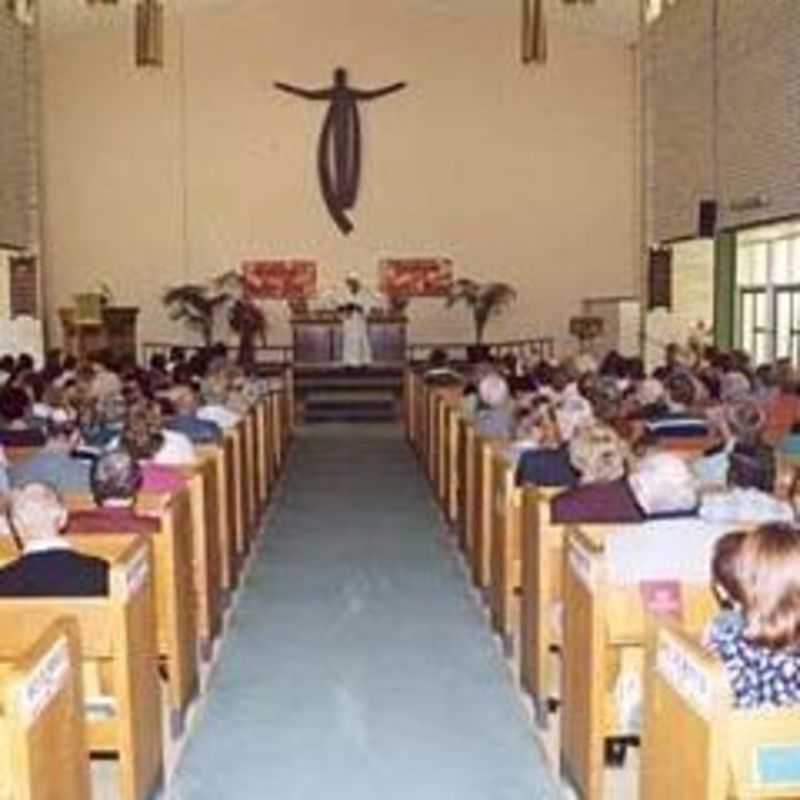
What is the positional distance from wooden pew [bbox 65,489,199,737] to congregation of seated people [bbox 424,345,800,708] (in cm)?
125

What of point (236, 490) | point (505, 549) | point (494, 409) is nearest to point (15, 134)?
point (494, 409)

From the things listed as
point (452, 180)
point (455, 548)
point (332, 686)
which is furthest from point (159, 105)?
point (332, 686)

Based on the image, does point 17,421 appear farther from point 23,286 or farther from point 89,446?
point 23,286

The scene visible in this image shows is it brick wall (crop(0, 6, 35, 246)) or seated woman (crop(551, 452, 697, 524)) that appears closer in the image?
seated woman (crop(551, 452, 697, 524))

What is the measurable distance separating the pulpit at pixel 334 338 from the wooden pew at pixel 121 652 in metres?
13.7

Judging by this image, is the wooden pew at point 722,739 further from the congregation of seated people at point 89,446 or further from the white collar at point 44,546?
the white collar at point 44,546

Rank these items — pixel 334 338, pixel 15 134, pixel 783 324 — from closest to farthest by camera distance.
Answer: pixel 783 324 < pixel 15 134 < pixel 334 338

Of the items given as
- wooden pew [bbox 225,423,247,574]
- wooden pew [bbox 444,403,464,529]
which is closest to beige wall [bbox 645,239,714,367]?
wooden pew [bbox 444,403,464,529]

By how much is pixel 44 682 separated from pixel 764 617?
1.35 metres

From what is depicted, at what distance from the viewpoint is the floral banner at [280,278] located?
19.1 meters

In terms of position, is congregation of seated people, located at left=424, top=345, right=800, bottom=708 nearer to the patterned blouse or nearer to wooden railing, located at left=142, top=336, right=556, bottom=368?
the patterned blouse

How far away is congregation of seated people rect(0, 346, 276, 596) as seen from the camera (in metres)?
3.98

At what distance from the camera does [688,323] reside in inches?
639

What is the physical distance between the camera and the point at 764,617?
107 inches
